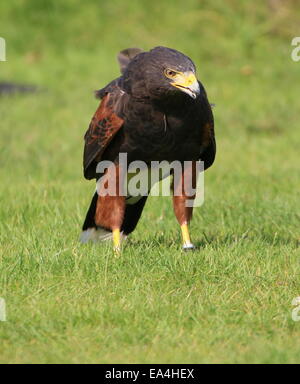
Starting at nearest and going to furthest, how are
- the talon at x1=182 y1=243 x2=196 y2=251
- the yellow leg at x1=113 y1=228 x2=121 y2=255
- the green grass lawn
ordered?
the green grass lawn < the talon at x1=182 y1=243 x2=196 y2=251 < the yellow leg at x1=113 y1=228 x2=121 y2=255

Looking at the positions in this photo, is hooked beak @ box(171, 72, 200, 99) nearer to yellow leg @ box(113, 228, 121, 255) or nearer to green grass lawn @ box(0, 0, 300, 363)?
green grass lawn @ box(0, 0, 300, 363)

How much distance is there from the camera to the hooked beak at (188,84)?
548 centimetres

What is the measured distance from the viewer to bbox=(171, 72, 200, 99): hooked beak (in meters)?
5.48

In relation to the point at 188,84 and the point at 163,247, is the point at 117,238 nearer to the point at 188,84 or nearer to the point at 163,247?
the point at 163,247

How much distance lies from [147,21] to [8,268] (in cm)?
1382

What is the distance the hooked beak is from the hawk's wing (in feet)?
1.93

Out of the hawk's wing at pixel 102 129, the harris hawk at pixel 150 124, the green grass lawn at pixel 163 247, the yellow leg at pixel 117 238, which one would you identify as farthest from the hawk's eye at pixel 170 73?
the yellow leg at pixel 117 238

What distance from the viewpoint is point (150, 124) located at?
19.0 feet

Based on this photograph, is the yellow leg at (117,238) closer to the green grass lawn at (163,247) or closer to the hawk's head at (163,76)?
the green grass lawn at (163,247)

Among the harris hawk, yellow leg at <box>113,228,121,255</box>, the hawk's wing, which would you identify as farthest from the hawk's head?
yellow leg at <box>113,228,121,255</box>

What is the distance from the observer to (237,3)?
701 inches

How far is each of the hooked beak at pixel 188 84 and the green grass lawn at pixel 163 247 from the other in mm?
1114

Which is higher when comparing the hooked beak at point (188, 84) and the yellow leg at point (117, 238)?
the hooked beak at point (188, 84)
